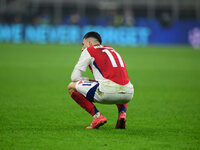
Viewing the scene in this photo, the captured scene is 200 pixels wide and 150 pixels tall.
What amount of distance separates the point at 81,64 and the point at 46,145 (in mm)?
1546

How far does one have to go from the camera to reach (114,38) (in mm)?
37969

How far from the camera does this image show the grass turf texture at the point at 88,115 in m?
6.02

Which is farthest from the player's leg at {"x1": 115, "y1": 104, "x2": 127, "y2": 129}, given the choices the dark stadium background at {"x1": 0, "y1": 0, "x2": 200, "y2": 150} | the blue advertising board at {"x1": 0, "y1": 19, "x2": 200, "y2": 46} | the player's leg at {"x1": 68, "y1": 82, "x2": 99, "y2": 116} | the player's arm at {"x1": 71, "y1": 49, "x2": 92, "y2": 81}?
the blue advertising board at {"x1": 0, "y1": 19, "x2": 200, "y2": 46}

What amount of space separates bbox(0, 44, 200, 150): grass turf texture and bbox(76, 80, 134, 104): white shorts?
52 cm

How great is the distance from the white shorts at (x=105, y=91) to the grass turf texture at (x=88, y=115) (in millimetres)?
518

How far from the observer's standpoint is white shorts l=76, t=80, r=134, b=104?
22.0ft

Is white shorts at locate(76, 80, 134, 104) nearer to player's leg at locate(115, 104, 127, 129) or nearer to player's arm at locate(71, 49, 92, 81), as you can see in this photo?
player's arm at locate(71, 49, 92, 81)

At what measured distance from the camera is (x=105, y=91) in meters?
6.69

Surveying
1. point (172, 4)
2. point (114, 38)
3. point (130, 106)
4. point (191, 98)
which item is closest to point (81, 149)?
point (130, 106)

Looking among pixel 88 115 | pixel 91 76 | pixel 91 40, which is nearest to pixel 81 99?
pixel 91 40

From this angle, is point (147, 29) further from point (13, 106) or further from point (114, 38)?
point (13, 106)

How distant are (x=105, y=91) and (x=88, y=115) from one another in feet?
6.78

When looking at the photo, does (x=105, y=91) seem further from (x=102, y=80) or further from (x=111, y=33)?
(x=111, y=33)

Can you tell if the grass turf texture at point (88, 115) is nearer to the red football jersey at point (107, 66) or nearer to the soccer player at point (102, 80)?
the soccer player at point (102, 80)
